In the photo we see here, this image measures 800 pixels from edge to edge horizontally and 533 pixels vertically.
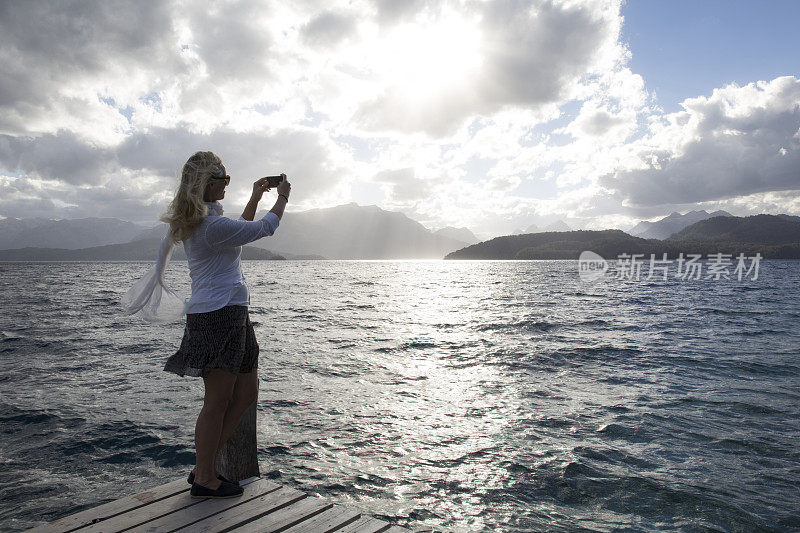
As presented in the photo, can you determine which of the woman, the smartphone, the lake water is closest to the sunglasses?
the woman

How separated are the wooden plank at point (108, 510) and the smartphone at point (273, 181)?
309 cm

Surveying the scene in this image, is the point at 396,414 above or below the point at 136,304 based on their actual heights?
below

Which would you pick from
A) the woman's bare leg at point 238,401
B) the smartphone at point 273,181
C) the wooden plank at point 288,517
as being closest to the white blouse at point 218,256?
the smartphone at point 273,181

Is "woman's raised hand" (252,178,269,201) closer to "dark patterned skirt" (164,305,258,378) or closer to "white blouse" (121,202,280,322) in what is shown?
"white blouse" (121,202,280,322)

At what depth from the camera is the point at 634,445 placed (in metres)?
8.31

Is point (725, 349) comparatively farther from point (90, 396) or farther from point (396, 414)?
point (90, 396)

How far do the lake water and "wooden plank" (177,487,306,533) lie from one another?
2.15m

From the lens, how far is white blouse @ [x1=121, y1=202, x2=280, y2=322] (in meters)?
4.00

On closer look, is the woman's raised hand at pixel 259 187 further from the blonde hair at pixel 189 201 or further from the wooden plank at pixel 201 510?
the wooden plank at pixel 201 510

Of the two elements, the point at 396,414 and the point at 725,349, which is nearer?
the point at 396,414

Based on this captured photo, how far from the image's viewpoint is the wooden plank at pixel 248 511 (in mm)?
3707

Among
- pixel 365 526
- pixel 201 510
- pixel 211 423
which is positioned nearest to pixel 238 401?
pixel 211 423

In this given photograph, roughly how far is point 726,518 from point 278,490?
5.83 m

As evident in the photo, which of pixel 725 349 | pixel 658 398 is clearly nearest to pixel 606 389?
pixel 658 398
